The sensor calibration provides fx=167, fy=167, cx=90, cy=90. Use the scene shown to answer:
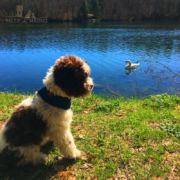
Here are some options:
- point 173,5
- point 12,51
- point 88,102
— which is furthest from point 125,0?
point 88,102

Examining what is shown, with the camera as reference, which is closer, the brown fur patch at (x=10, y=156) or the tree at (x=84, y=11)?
the brown fur patch at (x=10, y=156)

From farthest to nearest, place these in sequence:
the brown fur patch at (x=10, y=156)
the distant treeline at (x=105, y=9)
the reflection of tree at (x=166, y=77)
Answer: the distant treeline at (x=105, y=9), the reflection of tree at (x=166, y=77), the brown fur patch at (x=10, y=156)

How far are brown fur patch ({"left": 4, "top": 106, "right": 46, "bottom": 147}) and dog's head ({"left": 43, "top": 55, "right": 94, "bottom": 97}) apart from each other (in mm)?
579

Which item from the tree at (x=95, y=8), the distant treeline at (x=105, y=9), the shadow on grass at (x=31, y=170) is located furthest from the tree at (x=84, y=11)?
the shadow on grass at (x=31, y=170)

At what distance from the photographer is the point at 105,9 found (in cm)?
6594

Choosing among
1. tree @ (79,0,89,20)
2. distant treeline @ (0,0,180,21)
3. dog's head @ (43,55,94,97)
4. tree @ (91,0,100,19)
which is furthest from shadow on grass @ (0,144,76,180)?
tree @ (91,0,100,19)

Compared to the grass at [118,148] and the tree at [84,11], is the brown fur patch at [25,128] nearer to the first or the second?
the grass at [118,148]

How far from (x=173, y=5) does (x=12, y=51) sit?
64.4 m

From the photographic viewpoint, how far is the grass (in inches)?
113

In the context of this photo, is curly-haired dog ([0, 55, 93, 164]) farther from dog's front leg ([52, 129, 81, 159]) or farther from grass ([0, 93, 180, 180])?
grass ([0, 93, 180, 180])

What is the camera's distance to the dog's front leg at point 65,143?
303 cm

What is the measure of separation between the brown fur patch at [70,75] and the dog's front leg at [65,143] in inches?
31.3

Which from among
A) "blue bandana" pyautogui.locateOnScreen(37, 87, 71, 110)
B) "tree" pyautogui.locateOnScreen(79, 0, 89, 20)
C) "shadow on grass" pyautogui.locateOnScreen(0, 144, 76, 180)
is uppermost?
"tree" pyautogui.locateOnScreen(79, 0, 89, 20)

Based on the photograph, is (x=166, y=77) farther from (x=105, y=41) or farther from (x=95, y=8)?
(x=95, y=8)
